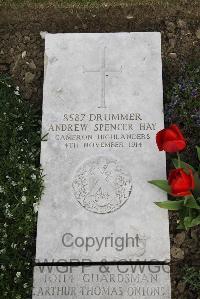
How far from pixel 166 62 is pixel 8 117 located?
1799 mm

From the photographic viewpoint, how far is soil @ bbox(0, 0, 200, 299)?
507 centimetres

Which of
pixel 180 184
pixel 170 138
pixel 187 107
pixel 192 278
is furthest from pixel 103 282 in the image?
pixel 187 107

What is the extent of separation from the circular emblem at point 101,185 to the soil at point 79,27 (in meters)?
1.02

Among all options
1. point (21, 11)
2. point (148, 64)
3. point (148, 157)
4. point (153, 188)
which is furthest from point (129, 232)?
point (21, 11)

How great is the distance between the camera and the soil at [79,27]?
5066 mm

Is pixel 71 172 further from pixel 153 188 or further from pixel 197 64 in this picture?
pixel 197 64

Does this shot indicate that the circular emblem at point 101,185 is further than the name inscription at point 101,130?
No

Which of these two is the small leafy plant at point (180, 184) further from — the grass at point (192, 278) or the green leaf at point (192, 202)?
the grass at point (192, 278)

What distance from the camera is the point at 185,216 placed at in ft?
13.6

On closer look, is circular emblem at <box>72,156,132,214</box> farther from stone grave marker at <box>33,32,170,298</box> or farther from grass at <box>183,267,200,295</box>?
grass at <box>183,267,200,295</box>

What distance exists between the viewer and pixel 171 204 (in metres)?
4.10

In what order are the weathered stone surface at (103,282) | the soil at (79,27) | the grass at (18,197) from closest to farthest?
the weathered stone surface at (103,282), the grass at (18,197), the soil at (79,27)

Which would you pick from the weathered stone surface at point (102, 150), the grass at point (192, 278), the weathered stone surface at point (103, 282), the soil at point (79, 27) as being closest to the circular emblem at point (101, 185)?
the weathered stone surface at point (102, 150)

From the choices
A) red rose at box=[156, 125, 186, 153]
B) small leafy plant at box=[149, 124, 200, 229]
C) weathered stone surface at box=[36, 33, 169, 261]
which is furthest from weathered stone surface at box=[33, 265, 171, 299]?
red rose at box=[156, 125, 186, 153]
